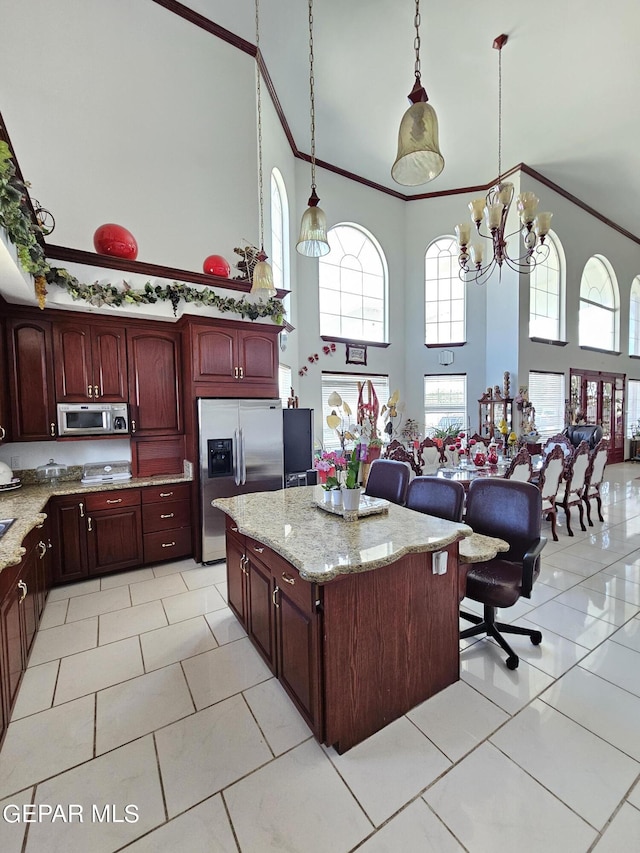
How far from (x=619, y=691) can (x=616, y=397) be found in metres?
9.78

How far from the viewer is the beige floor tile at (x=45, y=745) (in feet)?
5.11

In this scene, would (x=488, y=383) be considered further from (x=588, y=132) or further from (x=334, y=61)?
(x=334, y=61)

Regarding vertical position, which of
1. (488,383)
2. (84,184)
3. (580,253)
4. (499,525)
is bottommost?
(499,525)

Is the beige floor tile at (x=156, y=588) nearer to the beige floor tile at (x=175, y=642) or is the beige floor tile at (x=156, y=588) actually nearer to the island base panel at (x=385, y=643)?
the beige floor tile at (x=175, y=642)

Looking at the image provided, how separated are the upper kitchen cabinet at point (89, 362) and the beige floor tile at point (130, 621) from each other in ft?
6.18

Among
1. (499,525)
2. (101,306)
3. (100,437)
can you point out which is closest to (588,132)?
(499,525)

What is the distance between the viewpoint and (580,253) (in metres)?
8.14

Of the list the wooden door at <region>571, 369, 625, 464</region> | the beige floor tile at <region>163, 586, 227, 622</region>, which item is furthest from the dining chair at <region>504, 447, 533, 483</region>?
the wooden door at <region>571, 369, 625, 464</region>

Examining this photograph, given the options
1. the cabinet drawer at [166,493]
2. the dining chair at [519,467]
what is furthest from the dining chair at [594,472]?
the cabinet drawer at [166,493]

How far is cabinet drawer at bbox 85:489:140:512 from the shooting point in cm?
325

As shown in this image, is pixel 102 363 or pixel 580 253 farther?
pixel 580 253

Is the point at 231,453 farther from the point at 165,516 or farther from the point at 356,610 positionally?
the point at 356,610

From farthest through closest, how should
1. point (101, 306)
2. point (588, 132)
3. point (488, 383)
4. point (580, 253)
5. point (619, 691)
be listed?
1. point (580, 253)
2. point (488, 383)
3. point (588, 132)
4. point (101, 306)
5. point (619, 691)

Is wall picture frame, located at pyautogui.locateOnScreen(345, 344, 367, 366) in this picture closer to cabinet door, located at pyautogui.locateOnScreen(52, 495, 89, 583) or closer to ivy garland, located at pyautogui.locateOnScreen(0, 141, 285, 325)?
ivy garland, located at pyautogui.locateOnScreen(0, 141, 285, 325)
